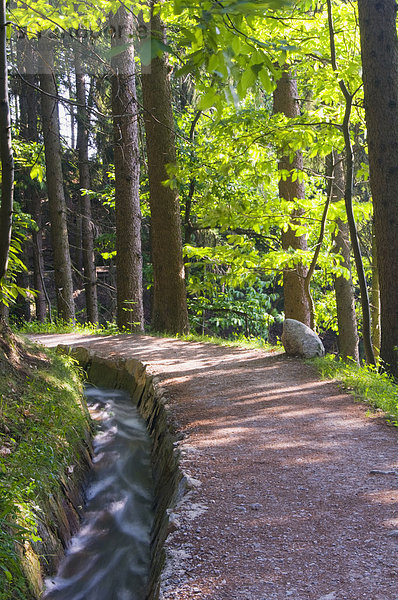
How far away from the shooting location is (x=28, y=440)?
4.20m

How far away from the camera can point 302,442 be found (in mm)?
4492

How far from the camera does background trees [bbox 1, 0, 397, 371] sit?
2654 mm

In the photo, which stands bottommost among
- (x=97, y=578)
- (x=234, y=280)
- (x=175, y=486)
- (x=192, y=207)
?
(x=97, y=578)

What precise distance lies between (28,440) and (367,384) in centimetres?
388

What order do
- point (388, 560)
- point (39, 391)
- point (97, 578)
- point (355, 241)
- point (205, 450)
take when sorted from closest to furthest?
point (388, 560) → point (97, 578) → point (205, 450) → point (39, 391) → point (355, 241)

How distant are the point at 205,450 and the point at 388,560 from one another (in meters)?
2.04

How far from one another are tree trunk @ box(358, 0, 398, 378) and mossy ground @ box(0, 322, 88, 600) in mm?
4149

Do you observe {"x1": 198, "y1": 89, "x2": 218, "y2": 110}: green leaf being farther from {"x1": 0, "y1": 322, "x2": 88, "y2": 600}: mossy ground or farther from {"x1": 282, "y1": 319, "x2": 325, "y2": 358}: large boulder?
{"x1": 282, "y1": 319, "x2": 325, "y2": 358}: large boulder

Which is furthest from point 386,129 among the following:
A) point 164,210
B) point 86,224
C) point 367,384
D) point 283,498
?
point 86,224

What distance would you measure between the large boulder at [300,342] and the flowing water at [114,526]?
279 centimetres

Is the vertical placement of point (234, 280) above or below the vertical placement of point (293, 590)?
above

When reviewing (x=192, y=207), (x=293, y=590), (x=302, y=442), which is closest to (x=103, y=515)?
(x=302, y=442)

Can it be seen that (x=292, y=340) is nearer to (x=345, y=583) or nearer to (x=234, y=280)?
(x=234, y=280)

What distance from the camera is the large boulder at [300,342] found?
328 inches
